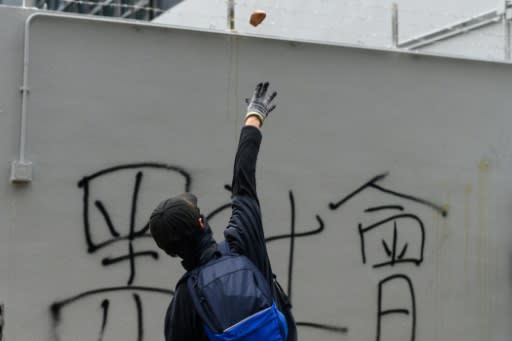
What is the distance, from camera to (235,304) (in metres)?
2.94

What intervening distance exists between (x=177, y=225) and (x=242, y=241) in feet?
0.95

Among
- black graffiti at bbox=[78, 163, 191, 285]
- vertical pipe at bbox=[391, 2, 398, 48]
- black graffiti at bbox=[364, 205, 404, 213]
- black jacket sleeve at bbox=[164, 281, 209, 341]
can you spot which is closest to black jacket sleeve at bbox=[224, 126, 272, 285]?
black jacket sleeve at bbox=[164, 281, 209, 341]

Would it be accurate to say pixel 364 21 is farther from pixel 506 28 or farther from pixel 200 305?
pixel 200 305

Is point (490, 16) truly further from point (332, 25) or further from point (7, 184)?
point (7, 184)

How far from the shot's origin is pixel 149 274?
5.59m

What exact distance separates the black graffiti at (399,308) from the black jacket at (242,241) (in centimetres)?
314

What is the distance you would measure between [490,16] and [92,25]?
3.76 metres

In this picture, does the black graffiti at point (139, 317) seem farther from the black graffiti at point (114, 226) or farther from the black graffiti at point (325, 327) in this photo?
the black graffiti at point (325, 327)

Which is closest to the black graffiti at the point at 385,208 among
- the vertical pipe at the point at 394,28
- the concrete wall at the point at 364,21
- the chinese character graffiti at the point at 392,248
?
the chinese character graffiti at the point at 392,248

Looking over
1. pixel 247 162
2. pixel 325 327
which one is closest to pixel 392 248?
pixel 325 327

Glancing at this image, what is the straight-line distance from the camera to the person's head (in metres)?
2.99

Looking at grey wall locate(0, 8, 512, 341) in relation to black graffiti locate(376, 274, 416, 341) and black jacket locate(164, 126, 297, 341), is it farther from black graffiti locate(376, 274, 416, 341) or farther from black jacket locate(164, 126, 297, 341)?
black jacket locate(164, 126, 297, 341)

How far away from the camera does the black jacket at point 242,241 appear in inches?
118

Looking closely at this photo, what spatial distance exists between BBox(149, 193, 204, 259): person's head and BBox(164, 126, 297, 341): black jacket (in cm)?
8
